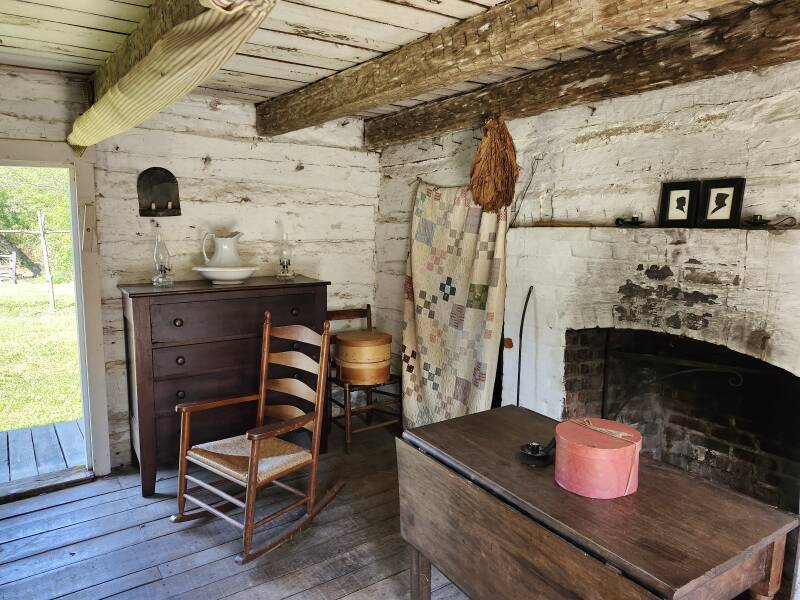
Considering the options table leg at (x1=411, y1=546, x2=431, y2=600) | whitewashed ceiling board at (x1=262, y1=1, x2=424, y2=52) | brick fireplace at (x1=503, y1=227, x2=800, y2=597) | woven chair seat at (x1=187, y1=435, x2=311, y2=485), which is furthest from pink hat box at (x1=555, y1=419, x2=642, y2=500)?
whitewashed ceiling board at (x1=262, y1=1, x2=424, y2=52)

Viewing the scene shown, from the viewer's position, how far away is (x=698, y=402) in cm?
253

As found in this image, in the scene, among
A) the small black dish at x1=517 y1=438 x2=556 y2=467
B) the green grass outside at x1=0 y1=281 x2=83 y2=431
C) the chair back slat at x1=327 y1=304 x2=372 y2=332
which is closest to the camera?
the small black dish at x1=517 y1=438 x2=556 y2=467

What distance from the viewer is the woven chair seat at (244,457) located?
7.64ft

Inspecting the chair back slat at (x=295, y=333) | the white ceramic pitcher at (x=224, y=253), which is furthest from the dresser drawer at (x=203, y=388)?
the white ceramic pitcher at (x=224, y=253)

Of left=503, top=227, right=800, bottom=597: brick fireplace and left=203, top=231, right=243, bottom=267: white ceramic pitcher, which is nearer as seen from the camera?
left=503, top=227, right=800, bottom=597: brick fireplace

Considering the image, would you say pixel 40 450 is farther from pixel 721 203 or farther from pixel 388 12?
pixel 721 203

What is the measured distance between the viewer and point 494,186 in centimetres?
274

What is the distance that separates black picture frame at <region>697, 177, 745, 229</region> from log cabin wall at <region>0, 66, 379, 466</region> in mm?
2322

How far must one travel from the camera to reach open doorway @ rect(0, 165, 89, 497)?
10.8 ft

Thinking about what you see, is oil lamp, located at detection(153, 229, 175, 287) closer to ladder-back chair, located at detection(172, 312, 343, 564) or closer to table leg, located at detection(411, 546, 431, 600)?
ladder-back chair, located at detection(172, 312, 343, 564)

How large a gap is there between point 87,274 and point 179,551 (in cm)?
150

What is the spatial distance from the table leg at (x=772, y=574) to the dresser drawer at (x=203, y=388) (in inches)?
95.9

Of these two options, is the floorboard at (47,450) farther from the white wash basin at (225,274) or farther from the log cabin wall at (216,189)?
the white wash basin at (225,274)

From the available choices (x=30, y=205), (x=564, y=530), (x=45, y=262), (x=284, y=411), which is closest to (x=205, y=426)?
(x=284, y=411)
